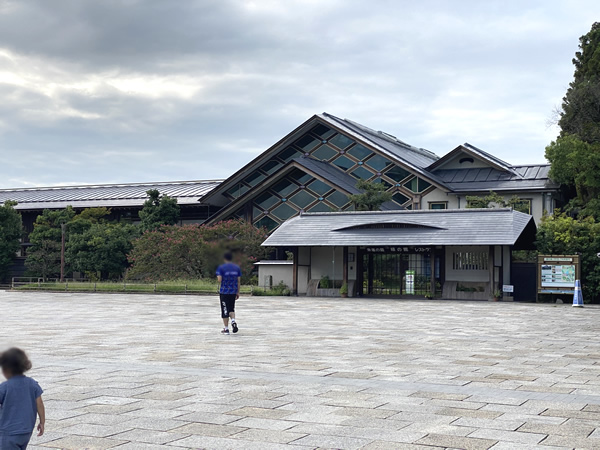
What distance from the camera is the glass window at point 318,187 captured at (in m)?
45.5

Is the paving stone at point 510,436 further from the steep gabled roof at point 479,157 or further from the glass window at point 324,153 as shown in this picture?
the glass window at point 324,153

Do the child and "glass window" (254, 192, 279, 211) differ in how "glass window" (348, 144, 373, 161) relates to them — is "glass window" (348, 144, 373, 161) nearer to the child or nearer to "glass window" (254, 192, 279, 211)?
"glass window" (254, 192, 279, 211)

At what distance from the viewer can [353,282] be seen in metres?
34.6

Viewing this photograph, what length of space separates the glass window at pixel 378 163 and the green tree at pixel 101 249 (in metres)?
16.8

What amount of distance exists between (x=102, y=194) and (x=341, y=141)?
26744 mm

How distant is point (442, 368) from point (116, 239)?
40.4 m

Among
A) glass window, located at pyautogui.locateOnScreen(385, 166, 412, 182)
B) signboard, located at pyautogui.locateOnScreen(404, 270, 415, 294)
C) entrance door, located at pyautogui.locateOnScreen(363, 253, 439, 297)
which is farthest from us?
glass window, located at pyautogui.locateOnScreen(385, 166, 412, 182)

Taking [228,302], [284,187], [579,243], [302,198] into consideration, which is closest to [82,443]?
[228,302]

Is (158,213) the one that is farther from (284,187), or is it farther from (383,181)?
(383,181)

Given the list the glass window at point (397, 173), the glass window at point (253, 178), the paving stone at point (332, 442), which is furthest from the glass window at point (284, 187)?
the paving stone at point (332, 442)

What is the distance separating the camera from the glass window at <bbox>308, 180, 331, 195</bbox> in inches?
1793

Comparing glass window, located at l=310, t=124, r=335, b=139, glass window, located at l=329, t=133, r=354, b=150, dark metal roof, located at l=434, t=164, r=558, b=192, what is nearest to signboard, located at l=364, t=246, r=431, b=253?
dark metal roof, located at l=434, t=164, r=558, b=192

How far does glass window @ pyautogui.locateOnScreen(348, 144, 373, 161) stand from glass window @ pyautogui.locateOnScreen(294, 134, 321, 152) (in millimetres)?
2787

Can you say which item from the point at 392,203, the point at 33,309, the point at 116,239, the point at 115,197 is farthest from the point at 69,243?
the point at 33,309
